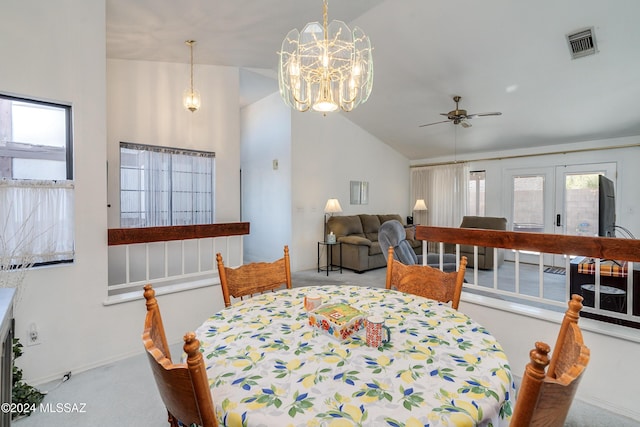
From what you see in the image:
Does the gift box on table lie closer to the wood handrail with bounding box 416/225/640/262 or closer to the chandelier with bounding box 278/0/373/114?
the chandelier with bounding box 278/0/373/114

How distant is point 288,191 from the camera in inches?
219

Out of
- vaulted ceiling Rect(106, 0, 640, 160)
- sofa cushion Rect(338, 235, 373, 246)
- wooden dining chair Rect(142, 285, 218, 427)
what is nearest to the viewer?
wooden dining chair Rect(142, 285, 218, 427)

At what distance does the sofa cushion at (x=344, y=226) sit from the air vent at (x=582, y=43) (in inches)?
157

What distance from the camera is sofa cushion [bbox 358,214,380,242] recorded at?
6324 millimetres

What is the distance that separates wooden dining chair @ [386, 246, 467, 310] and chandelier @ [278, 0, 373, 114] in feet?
3.73

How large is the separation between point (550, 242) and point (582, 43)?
9.88 ft

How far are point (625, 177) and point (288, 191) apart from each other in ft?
19.2

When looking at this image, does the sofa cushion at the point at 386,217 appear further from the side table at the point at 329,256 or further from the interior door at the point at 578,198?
the interior door at the point at 578,198

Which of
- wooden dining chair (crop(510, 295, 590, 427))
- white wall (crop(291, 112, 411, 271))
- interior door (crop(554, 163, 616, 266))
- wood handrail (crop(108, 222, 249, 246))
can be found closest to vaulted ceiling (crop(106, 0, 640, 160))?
interior door (crop(554, 163, 616, 266))

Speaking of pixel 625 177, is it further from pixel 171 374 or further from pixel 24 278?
pixel 24 278

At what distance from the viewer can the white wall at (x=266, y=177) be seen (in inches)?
221

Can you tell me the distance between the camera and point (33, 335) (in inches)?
81.4

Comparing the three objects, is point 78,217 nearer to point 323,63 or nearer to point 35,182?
point 35,182

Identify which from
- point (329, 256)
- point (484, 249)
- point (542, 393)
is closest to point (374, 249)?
point (329, 256)
